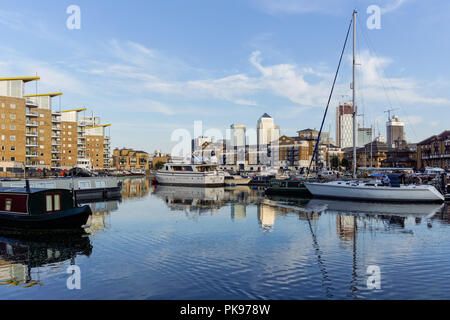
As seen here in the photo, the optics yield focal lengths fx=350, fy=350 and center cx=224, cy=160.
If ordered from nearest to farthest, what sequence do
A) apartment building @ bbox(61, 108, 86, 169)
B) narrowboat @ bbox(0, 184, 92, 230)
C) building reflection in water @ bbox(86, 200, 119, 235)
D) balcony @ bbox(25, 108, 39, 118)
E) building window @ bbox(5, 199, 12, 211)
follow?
narrowboat @ bbox(0, 184, 92, 230) → building window @ bbox(5, 199, 12, 211) → building reflection in water @ bbox(86, 200, 119, 235) → balcony @ bbox(25, 108, 39, 118) → apartment building @ bbox(61, 108, 86, 169)

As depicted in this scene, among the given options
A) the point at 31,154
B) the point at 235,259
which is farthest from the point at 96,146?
the point at 235,259

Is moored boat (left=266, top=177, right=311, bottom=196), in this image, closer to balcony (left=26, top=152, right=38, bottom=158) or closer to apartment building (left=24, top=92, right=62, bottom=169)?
balcony (left=26, top=152, right=38, bottom=158)

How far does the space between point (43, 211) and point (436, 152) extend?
11015cm

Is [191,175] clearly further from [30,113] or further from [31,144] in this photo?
[30,113]

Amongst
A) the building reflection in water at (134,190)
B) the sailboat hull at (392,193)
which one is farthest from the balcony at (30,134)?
the sailboat hull at (392,193)

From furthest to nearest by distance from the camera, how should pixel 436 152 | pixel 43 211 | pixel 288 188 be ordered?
pixel 436 152
pixel 288 188
pixel 43 211

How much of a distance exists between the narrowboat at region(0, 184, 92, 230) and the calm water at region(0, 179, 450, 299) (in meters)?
1.57

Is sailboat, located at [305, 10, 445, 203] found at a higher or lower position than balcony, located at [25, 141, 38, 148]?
lower

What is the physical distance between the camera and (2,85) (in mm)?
74000

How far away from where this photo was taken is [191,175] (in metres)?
80.8

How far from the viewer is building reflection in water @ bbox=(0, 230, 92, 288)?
15.0 meters

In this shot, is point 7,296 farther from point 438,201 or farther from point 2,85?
point 2,85

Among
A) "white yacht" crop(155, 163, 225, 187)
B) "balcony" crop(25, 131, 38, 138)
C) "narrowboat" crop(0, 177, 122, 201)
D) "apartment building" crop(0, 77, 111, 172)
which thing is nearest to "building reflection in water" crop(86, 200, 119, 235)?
"narrowboat" crop(0, 177, 122, 201)
